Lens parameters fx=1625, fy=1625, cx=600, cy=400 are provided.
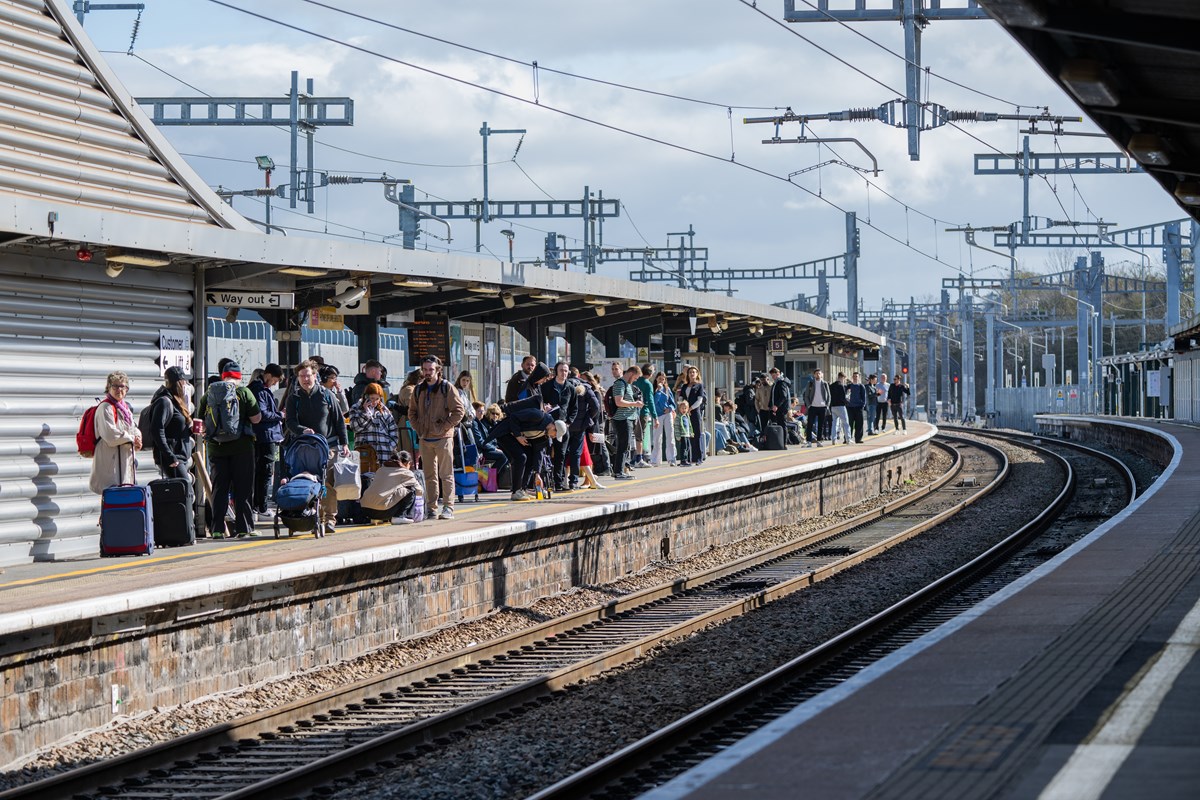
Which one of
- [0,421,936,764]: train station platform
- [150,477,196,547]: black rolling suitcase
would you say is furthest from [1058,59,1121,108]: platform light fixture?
[150,477,196,547]: black rolling suitcase

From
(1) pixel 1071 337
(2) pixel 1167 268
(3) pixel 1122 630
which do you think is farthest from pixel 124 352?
(1) pixel 1071 337

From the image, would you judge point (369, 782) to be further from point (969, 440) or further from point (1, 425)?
point (969, 440)

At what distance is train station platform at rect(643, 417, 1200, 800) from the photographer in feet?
19.8

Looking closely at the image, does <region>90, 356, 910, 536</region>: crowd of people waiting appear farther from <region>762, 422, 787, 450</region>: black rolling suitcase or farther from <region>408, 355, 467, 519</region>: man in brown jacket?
<region>762, 422, 787, 450</region>: black rolling suitcase

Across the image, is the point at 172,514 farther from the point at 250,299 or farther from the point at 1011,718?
the point at 1011,718

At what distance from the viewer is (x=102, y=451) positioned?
1287 cm

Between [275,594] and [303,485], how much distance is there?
9.45 ft

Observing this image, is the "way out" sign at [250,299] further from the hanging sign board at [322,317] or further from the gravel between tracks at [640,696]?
the gravel between tracks at [640,696]

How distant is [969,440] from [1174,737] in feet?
163

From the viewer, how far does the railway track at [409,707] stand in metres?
8.45

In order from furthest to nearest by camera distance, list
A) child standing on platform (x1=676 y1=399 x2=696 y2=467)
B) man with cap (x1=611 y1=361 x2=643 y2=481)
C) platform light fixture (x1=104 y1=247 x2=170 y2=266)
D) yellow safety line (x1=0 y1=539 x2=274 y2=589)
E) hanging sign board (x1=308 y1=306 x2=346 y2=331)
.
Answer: child standing on platform (x1=676 y1=399 x2=696 y2=467), man with cap (x1=611 y1=361 x2=643 y2=481), hanging sign board (x1=308 y1=306 x2=346 y2=331), platform light fixture (x1=104 y1=247 x2=170 y2=266), yellow safety line (x1=0 y1=539 x2=274 y2=589)

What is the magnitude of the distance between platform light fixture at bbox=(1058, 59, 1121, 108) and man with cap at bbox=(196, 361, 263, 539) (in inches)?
295

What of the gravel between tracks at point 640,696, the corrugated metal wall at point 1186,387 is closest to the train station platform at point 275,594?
the gravel between tracks at point 640,696

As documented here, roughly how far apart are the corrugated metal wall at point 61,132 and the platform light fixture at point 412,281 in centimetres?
254
